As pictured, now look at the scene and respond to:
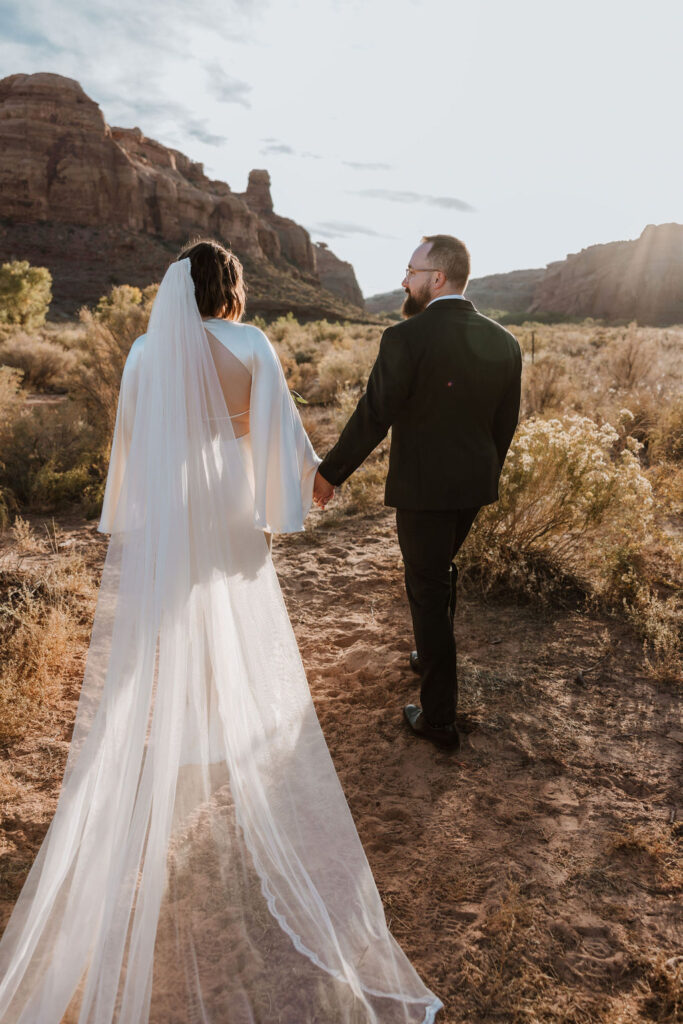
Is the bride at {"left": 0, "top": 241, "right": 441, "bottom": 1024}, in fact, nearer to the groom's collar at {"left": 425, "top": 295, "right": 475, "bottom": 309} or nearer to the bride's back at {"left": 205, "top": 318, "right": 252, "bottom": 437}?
the bride's back at {"left": 205, "top": 318, "right": 252, "bottom": 437}

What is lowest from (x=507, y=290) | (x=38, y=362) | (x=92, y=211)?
(x=38, y=362)

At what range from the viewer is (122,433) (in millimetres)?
2471

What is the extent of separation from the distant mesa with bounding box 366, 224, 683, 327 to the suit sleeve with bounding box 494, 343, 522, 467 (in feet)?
189

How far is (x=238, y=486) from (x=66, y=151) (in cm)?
6731

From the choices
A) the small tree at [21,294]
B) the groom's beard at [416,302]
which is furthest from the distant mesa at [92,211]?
the groom's beard at [416,302]

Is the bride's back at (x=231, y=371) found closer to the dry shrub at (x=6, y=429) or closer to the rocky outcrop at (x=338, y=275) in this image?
the dry shrub at (x=6, y=429)

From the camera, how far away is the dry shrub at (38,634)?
314cm

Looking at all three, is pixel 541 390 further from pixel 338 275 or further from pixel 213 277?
pixel 338 275

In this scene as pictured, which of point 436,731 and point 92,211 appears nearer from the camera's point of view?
point 436,731

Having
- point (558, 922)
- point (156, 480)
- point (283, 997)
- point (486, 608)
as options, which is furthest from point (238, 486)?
point (486, 608)

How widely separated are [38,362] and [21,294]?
13.0m

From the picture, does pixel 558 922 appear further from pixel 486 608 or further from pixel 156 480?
pixel 486 608

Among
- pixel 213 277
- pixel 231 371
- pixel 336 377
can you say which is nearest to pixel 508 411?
pixel 231 371

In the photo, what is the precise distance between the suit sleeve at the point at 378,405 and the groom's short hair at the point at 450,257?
32cm
